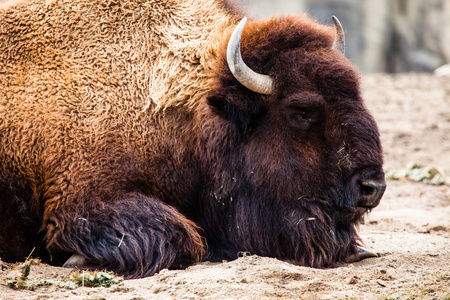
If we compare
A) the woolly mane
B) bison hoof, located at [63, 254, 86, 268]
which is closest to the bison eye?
the woolly mane

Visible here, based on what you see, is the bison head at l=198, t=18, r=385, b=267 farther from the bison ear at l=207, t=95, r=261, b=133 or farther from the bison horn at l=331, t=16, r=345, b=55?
the bison horn at l=331, t=16, r=345, b=55

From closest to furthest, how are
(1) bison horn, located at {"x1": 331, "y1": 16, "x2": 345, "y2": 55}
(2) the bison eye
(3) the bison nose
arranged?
(3) the bison nose, (2) the bison eye, (1) bison horn, located at {"x1": 331, "y1": 16, "x2": 345, "y2": 55}

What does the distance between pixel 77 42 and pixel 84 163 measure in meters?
0.99

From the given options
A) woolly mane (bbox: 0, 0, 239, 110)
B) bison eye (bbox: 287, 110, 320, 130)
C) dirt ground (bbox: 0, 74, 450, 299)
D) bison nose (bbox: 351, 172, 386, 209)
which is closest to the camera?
dirt ground (bbox: 0, 74, 450, 299)

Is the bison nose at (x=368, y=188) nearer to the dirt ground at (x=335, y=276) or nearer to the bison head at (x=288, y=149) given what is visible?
the bison head at (x=288, y=149)

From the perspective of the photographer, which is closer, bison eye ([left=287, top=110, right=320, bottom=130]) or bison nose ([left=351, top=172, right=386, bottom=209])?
bison nose ([left=351, top=172, right=386, bottom=209])

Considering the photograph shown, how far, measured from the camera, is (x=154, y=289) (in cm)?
296

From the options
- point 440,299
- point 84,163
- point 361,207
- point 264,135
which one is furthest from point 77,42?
point 440,299

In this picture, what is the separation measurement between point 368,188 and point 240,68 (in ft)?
3.75

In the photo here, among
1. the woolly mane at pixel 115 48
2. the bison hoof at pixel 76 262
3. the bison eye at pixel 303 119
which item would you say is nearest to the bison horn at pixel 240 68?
the bison eye at pixel 303 119

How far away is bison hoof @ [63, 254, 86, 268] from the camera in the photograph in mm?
3559

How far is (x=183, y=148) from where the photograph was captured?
389 centimetres

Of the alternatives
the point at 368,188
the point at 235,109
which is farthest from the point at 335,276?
the point at 235,109

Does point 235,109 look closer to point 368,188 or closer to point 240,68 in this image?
point 240,68
